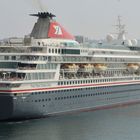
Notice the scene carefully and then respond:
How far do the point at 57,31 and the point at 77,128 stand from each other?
11.9 m

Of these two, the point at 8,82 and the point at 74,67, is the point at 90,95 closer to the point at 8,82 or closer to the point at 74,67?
the point at 74,67

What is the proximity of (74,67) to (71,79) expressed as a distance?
1.67 meters

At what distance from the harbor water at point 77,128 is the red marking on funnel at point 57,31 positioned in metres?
8.00

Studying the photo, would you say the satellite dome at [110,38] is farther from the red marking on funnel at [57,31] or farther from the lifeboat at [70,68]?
the lifeboat at [70,68]

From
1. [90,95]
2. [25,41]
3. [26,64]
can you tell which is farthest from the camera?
[90,95]

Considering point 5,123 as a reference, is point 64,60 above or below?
above

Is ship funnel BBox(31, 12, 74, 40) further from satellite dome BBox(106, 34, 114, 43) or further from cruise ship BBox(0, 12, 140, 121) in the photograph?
satellite dome BBox(106, 34, 114, 43)

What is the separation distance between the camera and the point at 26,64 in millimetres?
40531

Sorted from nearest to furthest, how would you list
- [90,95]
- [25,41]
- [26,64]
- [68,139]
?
1. [68,139]
2. [26,64]
3. [25,41]
4. [90,95]

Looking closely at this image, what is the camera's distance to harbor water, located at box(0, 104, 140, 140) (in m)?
35.2

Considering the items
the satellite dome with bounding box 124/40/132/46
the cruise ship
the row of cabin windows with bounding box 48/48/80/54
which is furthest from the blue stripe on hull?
the satellite dome with bounding box 124/40/132/46

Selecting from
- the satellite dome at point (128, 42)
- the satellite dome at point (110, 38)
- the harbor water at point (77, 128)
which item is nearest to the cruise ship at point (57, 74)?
the harbor water at point (77, 128)

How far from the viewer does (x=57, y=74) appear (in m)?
43.0

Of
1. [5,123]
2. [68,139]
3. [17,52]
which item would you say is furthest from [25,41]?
[68,139]
